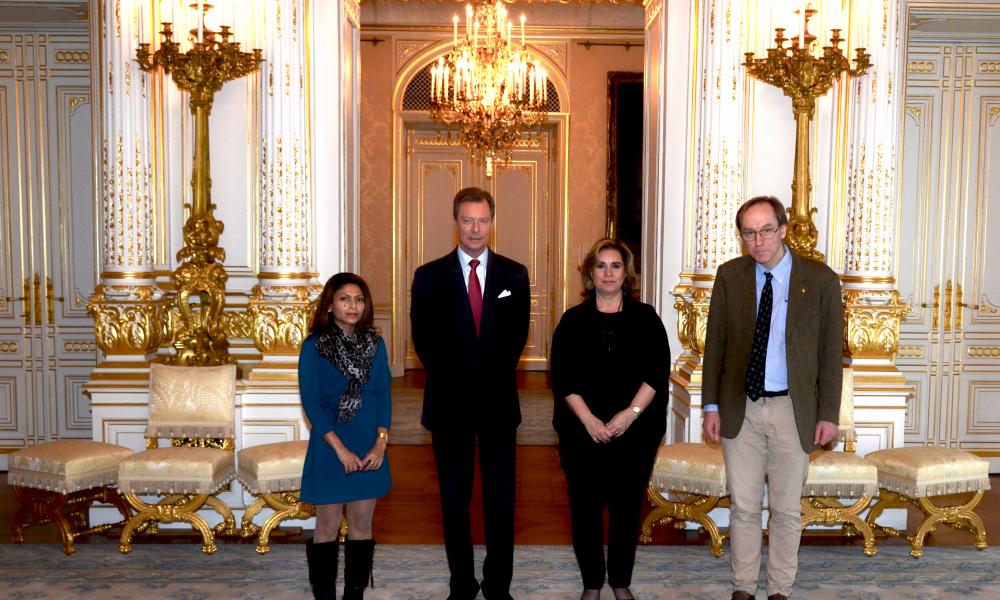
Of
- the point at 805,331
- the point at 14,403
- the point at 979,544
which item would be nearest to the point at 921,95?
the point at 979,544

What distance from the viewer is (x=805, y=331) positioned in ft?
11.8

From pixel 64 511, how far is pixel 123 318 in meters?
1.09

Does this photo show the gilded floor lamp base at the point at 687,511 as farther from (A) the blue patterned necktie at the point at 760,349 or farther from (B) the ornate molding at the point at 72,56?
(B) the ornate molding at the point at 72,56

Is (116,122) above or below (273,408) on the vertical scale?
above

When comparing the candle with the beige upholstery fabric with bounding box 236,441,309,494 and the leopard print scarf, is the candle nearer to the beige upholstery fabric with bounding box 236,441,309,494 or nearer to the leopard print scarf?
the leopard print scarf

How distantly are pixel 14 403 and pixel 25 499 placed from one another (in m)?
2.61

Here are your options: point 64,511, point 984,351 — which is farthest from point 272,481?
point 984,351

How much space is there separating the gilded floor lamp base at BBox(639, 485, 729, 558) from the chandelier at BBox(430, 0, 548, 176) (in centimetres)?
401

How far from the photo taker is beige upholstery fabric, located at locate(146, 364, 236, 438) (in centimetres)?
504

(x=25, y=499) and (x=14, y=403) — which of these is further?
(x=14, y=403)

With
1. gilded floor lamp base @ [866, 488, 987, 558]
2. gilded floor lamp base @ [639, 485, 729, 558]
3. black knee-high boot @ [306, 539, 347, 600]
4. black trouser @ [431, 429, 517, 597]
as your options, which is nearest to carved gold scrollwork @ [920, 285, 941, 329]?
gilded floor lamp base @ [866, 488, 987, 558]

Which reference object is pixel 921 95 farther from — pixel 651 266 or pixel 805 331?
pixel 805 331

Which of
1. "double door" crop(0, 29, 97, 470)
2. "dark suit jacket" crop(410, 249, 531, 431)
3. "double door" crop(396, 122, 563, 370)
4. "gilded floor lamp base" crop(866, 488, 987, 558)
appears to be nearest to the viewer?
"dark suit jacket" crop(410, 249, 531, 431)

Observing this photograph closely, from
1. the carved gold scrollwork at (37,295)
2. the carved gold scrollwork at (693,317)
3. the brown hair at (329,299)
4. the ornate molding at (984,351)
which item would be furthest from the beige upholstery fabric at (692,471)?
the carved gold scrollwork at (37,295)
